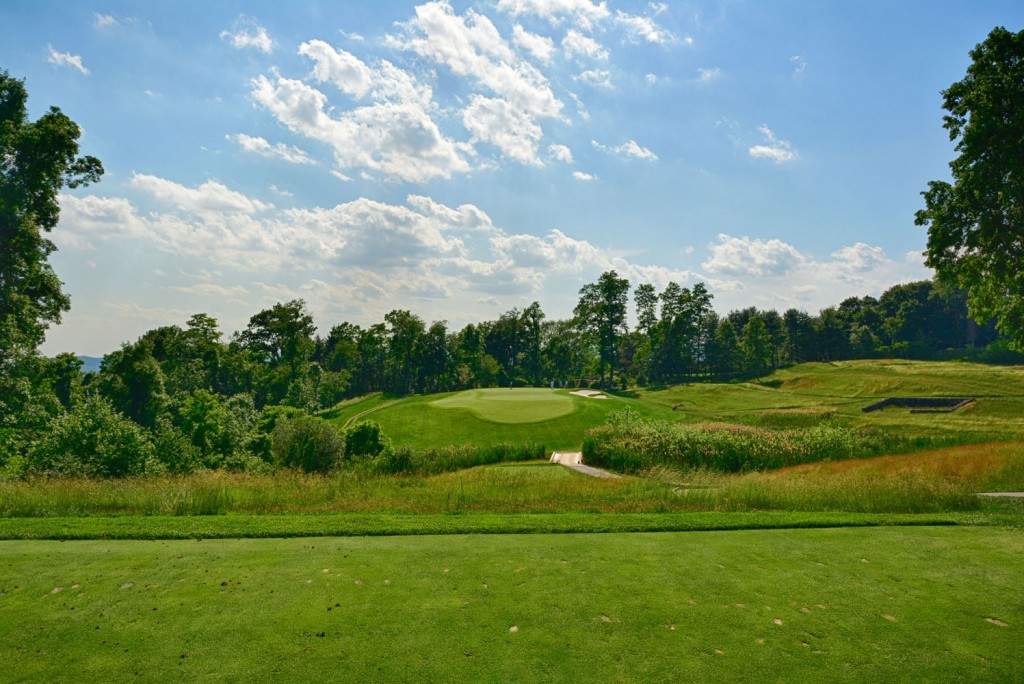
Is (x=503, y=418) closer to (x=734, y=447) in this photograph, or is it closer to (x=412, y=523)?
(x=734, y=447)

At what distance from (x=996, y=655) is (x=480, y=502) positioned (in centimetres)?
923

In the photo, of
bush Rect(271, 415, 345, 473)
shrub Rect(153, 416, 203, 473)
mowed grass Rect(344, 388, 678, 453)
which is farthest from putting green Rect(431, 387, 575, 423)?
shrub Rect(153, 416, 203, 473)

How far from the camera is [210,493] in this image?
11.6 metres

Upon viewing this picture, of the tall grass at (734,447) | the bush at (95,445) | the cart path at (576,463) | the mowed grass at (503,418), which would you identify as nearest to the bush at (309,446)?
the bush at (95,445)

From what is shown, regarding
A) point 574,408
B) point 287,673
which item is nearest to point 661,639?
point 287,673

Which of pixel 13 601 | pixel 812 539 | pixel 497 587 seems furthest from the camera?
pixel 812 539

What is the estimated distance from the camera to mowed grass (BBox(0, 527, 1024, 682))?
14.8 feet

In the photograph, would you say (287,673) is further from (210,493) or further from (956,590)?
(210,493)

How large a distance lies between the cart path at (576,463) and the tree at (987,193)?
69.5 feet

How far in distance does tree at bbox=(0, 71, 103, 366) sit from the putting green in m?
25.4

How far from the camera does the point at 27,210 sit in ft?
77.6

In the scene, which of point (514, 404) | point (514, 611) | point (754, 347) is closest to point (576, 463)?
point (514, 404)

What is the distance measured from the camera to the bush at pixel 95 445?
1895 centimetres

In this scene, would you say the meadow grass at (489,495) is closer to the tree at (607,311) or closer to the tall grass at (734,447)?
the tall grass at (734,447)
